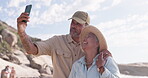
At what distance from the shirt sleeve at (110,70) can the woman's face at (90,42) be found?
276mm

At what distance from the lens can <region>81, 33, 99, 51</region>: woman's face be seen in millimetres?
3198

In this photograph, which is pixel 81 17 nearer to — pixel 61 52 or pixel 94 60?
pixel 61 52

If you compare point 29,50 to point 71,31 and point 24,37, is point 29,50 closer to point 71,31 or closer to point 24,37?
point 24,37

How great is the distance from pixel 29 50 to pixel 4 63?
2154 cm

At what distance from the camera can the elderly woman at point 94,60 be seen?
2.95 metres

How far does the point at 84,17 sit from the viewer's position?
393 cm

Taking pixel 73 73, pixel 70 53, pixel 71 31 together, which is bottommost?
pixel 73 73

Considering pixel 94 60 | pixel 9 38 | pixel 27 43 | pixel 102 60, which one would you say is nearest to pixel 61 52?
pixel 27 43

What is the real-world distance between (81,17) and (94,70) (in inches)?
41.9

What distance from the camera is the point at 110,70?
9.61 ft

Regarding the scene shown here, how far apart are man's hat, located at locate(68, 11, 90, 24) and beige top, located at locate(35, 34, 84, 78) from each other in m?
0.30

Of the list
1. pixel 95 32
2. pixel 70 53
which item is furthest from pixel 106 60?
pixel 70 53

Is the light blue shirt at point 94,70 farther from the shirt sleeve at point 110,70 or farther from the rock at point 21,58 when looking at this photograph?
the rock at point 21,58

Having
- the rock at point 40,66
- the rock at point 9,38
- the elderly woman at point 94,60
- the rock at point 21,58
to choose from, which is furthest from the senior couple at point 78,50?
the rock at point 9,38
